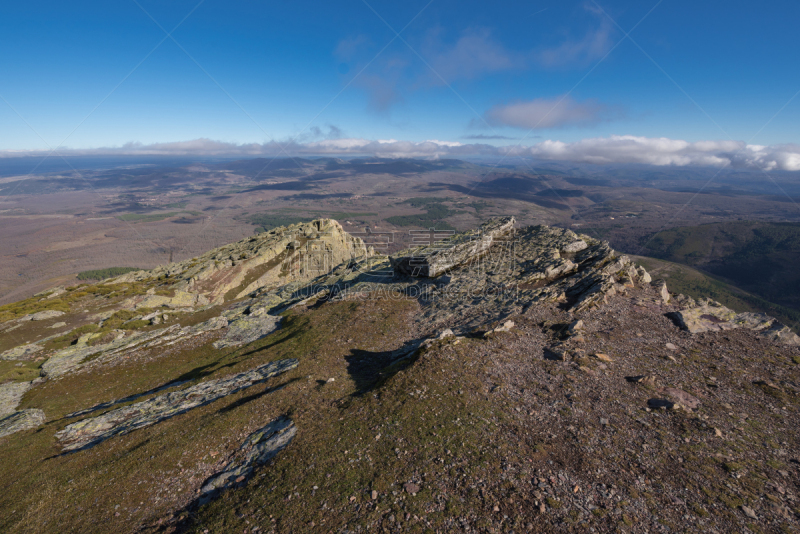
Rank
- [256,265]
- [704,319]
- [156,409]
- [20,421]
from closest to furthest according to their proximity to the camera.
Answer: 1. [156,409]
2. [20,421]
3. [704,319]
4. [256,265]

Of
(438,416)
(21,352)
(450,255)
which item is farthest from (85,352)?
(450,255)

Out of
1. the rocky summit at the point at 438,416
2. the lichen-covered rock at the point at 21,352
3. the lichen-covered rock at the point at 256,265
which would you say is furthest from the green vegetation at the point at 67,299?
the lichen-covered rock at the point at 21,352

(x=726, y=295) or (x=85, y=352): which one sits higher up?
(x=85, y=352)

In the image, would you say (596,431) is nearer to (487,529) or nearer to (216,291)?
(487,529)

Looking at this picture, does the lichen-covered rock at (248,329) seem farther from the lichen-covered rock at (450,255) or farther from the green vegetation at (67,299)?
the green vegetation at (67,299)

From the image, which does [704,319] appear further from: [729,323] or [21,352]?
[21,352]

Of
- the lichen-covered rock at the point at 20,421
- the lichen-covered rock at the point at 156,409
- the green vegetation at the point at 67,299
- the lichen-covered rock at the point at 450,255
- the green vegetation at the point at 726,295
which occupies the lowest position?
the green vegetation at the point at 726,295
